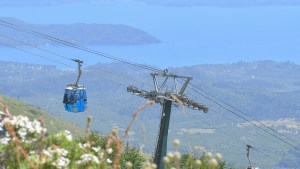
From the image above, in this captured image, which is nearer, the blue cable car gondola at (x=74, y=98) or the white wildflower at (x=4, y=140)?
the white wildflower at (x=4, y=140)

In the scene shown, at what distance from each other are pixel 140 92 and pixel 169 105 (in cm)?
357

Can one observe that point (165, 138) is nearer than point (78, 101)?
Yes

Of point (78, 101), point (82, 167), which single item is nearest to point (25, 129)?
point (82, 167)

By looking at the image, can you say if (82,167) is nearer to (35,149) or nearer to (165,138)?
(35,149)

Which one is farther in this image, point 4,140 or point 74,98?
point 74,98

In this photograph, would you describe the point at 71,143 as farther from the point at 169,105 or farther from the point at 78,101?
the point at 78,101

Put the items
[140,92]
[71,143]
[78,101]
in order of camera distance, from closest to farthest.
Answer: [71,143]
[140,92]
[78,101]

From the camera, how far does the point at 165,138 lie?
125 ft

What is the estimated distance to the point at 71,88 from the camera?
44.3 metres

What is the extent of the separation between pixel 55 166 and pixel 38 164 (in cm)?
16

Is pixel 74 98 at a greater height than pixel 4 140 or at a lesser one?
lesser

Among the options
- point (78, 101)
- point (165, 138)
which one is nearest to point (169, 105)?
point (165, 138)

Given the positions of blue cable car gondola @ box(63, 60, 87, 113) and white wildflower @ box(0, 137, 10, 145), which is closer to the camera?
white wildflower @ box(0, 137, 10, 145)

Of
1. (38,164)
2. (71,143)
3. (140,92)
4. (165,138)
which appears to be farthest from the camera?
(140,92)
